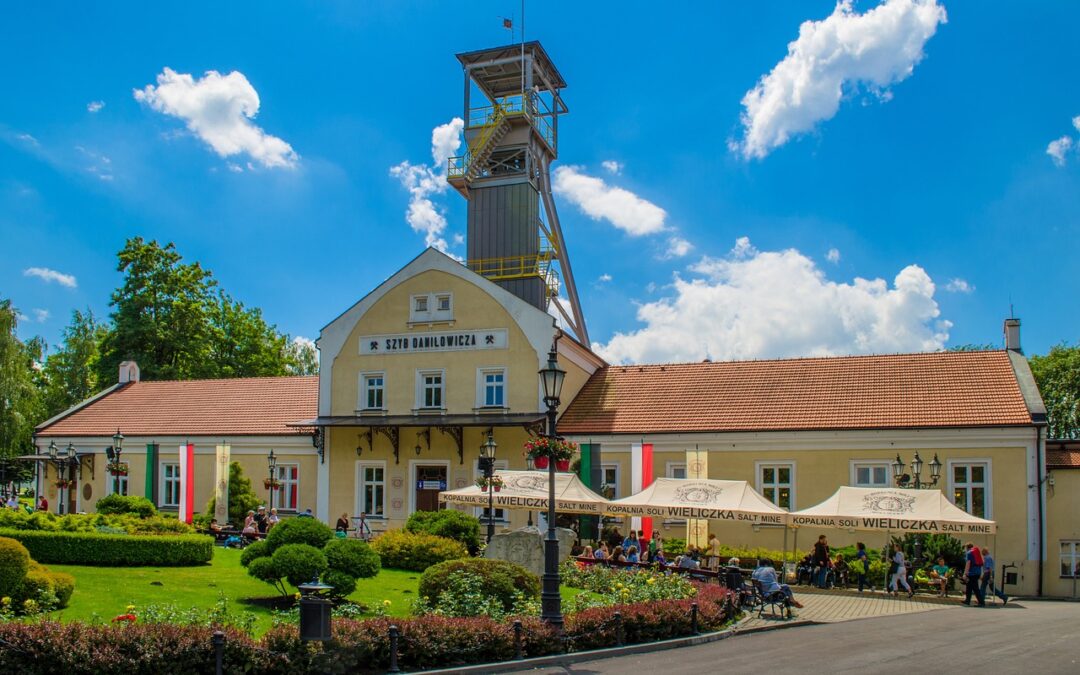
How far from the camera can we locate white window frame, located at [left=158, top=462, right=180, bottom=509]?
38.4 meters

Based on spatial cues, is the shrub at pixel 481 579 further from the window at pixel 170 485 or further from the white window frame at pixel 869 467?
the window at pixel 170 485

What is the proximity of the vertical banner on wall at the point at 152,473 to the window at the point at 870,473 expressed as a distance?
86.4 ft

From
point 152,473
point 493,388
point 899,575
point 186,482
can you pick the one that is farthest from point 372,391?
point 899,575

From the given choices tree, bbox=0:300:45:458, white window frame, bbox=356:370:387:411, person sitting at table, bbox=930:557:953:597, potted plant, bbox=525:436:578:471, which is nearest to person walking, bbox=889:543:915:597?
person sitting at table, bbox=930:557:953:597

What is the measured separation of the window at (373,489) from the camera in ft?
114

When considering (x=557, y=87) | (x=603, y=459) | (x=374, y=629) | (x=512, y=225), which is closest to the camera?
(x=374, y=629)

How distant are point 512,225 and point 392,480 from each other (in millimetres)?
14188

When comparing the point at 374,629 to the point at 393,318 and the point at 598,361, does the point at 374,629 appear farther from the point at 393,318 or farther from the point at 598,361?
the point at 598,361

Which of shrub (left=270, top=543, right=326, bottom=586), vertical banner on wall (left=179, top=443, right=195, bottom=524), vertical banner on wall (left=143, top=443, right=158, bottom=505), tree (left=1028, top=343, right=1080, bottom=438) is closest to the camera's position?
shrub (left=270, top=543, right=326, bottom=586)

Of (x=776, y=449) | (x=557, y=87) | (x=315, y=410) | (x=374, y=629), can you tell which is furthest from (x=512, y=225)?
(x=374, y=629)

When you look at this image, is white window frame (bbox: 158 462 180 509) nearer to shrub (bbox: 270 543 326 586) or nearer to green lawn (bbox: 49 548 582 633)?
green lawn (bbox: 49 548 582 633)

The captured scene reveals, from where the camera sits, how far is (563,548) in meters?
25.5

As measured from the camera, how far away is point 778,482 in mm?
30703

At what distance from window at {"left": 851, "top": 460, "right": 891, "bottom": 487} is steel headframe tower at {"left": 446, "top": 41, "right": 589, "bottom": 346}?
1715 cm
